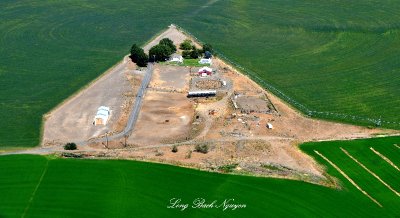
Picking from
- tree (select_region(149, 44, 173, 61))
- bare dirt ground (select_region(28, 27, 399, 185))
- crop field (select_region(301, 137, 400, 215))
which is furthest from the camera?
tree (select_region(149, 44, 173, 61))

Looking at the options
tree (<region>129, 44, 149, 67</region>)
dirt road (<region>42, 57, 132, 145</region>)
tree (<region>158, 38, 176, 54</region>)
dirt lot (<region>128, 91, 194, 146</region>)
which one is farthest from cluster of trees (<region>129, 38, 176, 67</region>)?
dirt lot (<region>128, 91, 194, 146</region>)

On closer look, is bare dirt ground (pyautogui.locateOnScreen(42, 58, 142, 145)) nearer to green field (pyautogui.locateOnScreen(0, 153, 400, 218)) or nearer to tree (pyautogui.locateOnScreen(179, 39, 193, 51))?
green field (pyautogui.locateOnScreen(0, 153, 400, 218))

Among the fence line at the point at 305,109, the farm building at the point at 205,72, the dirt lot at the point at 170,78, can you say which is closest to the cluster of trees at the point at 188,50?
the dirt lot at the point at 170,78

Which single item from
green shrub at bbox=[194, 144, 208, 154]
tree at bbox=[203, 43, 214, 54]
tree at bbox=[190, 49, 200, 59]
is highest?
tree at bbox=[203, 43, 214, 54]

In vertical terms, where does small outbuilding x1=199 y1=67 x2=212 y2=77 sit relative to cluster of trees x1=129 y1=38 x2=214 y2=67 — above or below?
below

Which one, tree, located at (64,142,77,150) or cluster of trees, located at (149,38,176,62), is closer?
tree, located at (64,142,77,150)

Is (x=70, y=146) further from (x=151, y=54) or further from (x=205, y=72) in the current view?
(x=151, y=54)

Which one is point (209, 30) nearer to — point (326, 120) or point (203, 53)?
point (203, 53)

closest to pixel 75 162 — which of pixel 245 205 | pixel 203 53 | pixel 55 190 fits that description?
pixel 55 190
